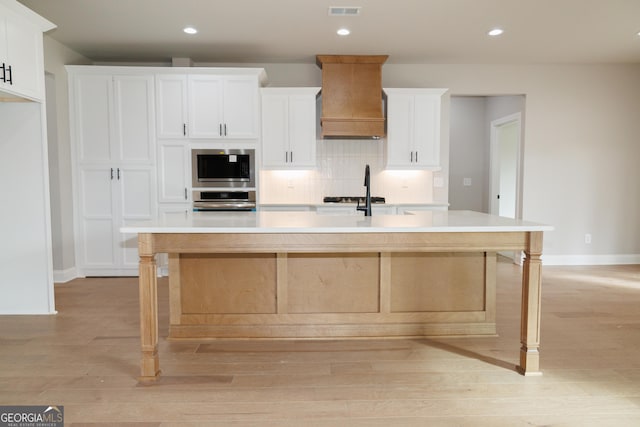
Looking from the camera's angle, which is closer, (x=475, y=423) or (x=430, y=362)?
(x=475, y=423)

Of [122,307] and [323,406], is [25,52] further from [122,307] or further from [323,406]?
[323,406]

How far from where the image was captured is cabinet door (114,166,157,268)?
4.54 m

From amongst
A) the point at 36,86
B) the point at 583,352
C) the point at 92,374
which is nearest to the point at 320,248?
the point at 92,374

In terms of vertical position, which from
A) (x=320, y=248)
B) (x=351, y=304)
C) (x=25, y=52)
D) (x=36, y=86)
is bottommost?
(x=351, y=304)

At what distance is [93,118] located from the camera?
4488 millimetres

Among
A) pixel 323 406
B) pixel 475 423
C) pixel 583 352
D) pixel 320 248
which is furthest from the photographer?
pixel 583 352

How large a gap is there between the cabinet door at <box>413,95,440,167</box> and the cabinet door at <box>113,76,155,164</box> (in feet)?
10.3

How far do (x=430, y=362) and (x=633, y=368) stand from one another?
1.17 metres

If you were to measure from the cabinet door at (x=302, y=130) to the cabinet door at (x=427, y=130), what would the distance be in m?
1.27

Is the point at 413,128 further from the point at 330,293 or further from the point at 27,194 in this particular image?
the point at 27,194

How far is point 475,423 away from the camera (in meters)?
1.79

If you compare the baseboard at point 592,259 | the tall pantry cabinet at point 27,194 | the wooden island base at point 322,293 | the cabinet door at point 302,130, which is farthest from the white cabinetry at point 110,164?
the baseboard at point 592,259

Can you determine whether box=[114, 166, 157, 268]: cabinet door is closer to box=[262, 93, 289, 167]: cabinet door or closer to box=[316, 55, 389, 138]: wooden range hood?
box=[262, 93, 289, 167]: cabinet door

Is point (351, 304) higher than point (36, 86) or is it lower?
lower
